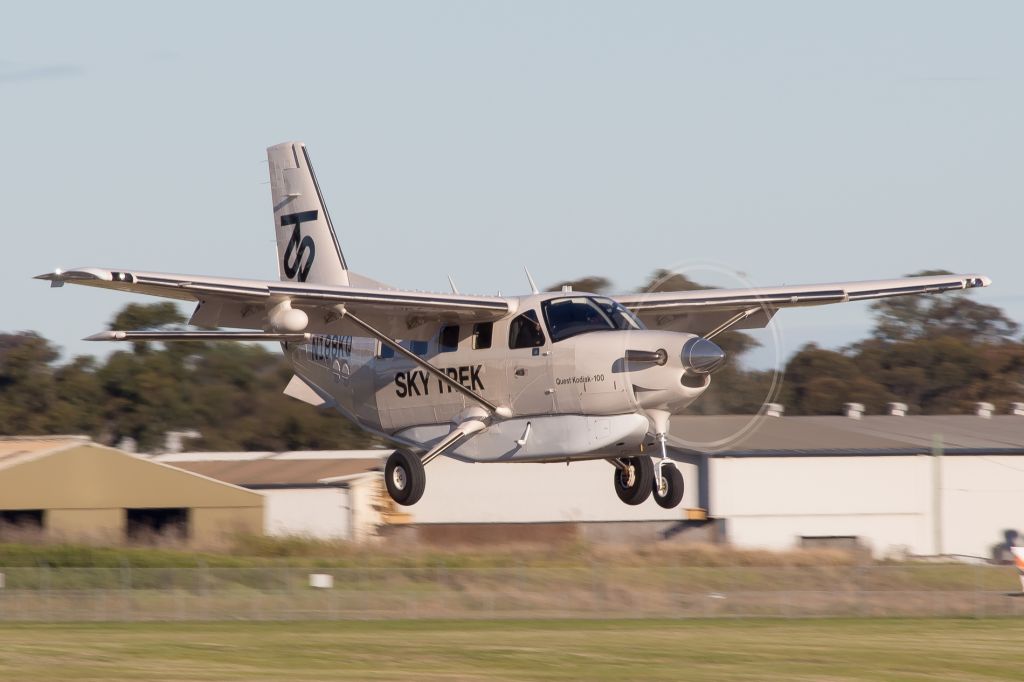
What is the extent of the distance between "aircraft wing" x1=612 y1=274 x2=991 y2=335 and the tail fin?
6682mm

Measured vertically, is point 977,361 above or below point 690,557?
above

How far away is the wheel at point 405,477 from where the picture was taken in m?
26.4

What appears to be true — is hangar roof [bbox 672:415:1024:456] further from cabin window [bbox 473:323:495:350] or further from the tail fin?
cabin window [bbox 473:323:495:350]

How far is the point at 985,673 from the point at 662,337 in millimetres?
8482

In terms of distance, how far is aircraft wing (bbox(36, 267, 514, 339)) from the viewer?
23422 millimetres

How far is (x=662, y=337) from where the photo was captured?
23250mm

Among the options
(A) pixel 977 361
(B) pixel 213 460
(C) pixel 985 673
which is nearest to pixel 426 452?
(C) pixel 985 673

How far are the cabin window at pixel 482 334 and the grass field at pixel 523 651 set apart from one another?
5211 mm

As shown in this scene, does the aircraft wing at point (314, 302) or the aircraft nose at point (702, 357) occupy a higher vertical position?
the aircraft wing at point (314, 302)

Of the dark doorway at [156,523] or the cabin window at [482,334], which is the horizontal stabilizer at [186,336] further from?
the dark doorway at [156,523]

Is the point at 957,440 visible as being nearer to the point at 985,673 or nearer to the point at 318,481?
the point at 318,481

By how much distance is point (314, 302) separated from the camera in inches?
964

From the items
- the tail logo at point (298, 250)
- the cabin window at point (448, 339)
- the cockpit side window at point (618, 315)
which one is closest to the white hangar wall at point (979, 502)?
the tail logo at point (298, 250)

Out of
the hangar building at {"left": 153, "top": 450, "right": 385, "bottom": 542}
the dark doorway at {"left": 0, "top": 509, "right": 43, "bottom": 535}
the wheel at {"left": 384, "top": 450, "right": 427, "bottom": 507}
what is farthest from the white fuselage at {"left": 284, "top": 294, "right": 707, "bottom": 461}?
the dark doorway at {"left": 0, "top": 509, "right": 43, "bottom": 535}
